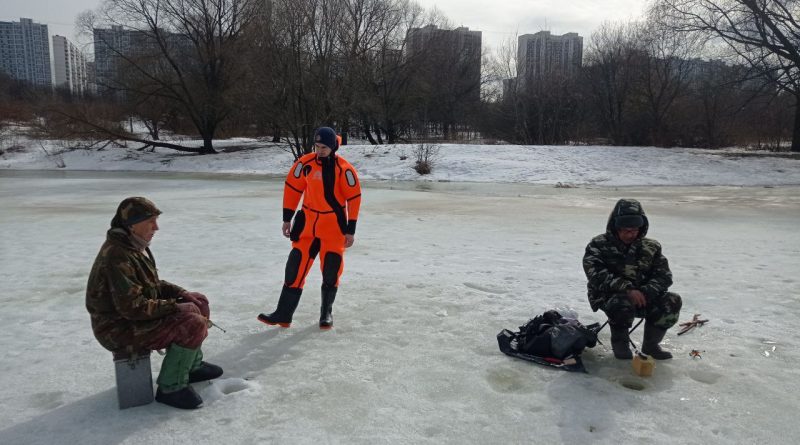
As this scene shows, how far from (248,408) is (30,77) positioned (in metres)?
98.1

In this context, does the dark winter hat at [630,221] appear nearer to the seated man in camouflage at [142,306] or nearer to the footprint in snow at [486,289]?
the footprint in snow at [486,289]

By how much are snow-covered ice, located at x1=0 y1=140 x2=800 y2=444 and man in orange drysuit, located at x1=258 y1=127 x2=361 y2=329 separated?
263mm

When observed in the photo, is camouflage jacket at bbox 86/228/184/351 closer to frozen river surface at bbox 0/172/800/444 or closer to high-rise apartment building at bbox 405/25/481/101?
frozen river surface at bbox 0/172/800/444

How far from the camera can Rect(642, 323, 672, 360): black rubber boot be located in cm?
377

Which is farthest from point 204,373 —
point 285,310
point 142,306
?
point 285,310

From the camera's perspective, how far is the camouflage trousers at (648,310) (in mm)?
3656

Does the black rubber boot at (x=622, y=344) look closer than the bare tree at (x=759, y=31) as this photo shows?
Yes

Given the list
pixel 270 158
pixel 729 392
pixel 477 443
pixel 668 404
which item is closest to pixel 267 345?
pixel 477 443

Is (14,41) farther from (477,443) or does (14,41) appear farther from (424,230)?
(477,443)

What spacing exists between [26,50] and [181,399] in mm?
100350

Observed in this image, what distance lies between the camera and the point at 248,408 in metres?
3.15

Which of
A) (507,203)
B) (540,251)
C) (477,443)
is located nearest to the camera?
(477,443)

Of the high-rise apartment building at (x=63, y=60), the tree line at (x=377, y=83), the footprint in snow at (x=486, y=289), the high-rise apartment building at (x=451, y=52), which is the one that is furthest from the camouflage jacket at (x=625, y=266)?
the high-rise apartment building at (x=63, y=60)

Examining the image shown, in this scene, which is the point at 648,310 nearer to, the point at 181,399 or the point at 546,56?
the point at 181,399
